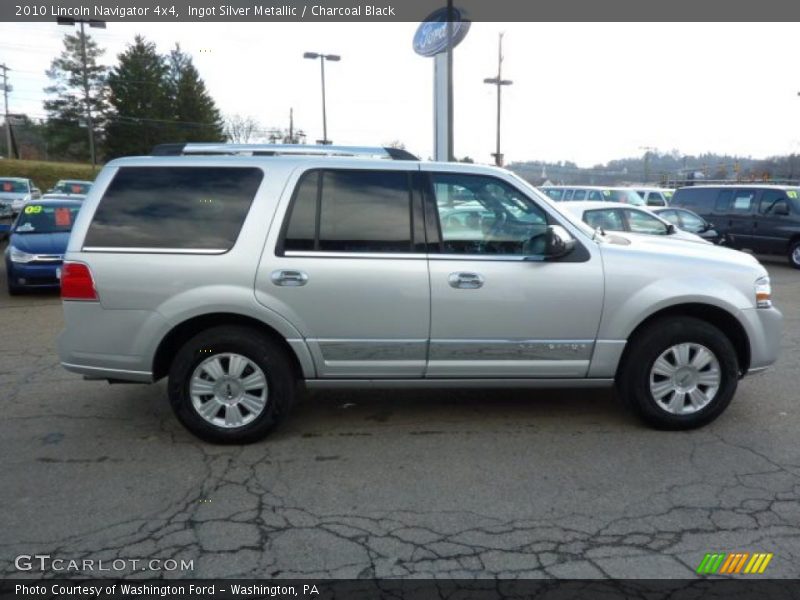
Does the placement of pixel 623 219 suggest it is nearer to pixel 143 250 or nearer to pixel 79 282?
pixel 143 250

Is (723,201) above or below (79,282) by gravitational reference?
above

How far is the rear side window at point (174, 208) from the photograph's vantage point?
4.29 meters

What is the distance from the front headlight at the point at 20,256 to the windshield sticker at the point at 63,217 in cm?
91

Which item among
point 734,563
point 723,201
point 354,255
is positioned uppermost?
point 723,201

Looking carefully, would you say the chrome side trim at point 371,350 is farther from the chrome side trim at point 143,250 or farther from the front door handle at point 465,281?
the chrome side trim at point 143,250

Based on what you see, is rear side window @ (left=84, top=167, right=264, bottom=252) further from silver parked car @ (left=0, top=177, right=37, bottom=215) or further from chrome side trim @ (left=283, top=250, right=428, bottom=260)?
silver parked car @ (left=0, top=177, right=37, bottom=215)

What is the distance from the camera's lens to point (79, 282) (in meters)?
4.24

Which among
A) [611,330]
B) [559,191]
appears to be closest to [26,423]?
[611,330]

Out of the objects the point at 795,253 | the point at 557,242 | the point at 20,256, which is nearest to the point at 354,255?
the point at 557,242

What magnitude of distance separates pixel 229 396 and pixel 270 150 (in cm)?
175

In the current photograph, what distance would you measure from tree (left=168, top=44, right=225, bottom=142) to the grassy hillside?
1098 centimetres

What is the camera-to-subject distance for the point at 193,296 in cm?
422

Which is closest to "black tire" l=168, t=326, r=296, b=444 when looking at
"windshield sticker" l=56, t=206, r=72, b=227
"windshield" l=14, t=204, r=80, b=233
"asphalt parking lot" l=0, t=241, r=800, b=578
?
"asphalt parking lot" l=0, t=241, r=800, b=578

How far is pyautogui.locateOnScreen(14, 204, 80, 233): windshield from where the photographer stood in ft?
35.7
